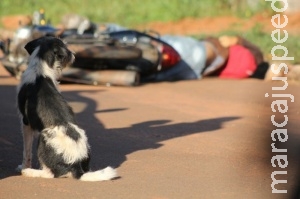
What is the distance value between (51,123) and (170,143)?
2432 mm

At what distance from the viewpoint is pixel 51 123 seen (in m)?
7.67

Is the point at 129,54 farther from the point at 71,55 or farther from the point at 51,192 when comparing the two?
the point at 51,192

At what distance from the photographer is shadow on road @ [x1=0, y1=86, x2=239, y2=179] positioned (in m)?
8.61

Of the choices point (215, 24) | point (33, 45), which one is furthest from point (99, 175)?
point (215, 24)

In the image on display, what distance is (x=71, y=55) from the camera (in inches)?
319

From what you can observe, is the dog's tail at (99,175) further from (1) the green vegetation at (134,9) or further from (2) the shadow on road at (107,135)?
(1) the green vegetation at (134,9)

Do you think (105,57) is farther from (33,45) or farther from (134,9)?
(134,9)

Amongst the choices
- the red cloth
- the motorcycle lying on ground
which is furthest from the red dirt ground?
the motorcycle lying on ground

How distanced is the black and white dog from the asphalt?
0.12 m

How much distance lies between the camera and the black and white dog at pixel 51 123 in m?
7.59

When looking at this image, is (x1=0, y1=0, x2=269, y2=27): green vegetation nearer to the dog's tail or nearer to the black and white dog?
the black and white dog

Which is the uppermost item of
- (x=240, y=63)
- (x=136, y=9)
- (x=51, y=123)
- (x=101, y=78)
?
(x=51, y=123)

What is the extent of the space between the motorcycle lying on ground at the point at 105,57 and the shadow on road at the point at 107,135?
8.95ft

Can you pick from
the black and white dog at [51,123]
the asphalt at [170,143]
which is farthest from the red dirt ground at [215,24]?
the black and white dog at [51,123]
